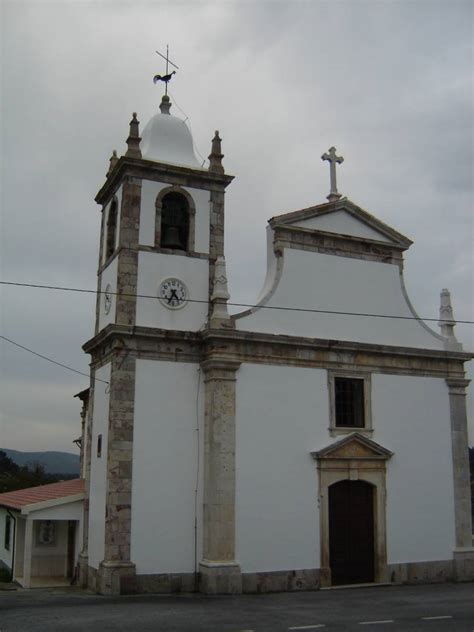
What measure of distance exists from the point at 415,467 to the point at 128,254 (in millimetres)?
8966

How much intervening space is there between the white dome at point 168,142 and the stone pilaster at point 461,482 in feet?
30.1

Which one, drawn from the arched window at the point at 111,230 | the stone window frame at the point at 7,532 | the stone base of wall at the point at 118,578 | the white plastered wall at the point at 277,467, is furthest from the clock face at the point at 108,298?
the stone window frame at the point at 7,532

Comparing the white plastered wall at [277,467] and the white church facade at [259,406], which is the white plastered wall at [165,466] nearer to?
the white church facade at [259,406]

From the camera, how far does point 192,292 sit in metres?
17.8

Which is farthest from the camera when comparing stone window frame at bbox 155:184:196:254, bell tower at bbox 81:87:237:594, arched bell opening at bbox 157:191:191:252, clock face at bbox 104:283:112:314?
clock face at bbox 104:283:112:314

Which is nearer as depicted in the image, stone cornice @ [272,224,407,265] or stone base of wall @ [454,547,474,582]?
stone cornice @ [272,224,407,265]

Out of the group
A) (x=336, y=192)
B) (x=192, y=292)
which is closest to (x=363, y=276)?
(x=336, y=192)

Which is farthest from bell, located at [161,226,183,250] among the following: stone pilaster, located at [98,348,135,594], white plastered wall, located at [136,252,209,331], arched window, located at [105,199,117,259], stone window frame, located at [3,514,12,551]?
stone window frame, located at [3,514,12,551]

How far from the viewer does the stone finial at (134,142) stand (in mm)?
17922

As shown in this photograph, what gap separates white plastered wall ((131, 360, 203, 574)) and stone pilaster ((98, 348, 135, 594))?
6.2 inches

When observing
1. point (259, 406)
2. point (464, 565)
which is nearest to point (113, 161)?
point (259, 406)

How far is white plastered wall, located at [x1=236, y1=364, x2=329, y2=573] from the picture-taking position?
54.1 feet

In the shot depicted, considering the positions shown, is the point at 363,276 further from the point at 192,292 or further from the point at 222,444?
the point at 222,444

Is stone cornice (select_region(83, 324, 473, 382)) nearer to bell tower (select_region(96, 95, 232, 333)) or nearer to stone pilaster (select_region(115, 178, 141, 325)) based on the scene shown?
bell tower (select_region(96, 95, 232, 333))
